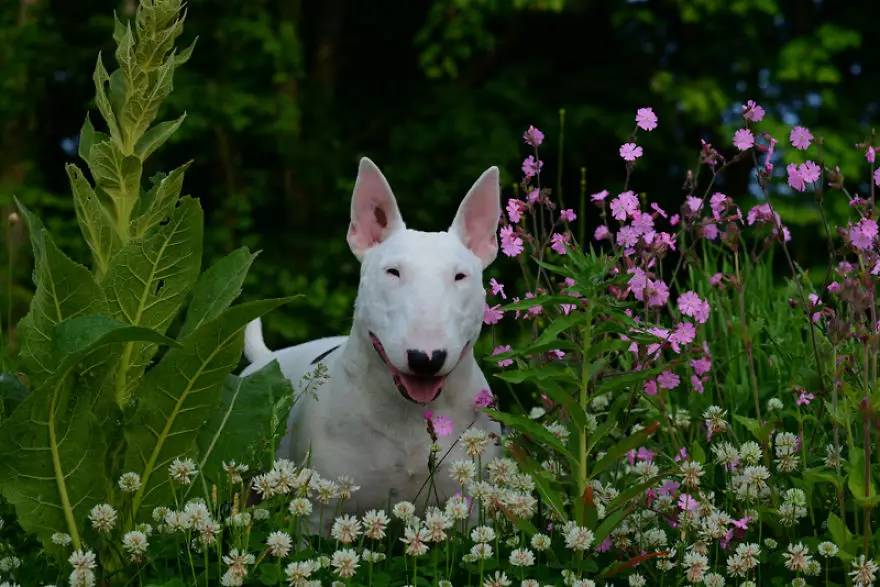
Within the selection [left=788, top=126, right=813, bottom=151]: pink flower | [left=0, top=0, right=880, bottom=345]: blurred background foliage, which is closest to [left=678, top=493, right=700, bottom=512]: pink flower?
[left=788, top=126, right=813, bottom=151]: pink flower

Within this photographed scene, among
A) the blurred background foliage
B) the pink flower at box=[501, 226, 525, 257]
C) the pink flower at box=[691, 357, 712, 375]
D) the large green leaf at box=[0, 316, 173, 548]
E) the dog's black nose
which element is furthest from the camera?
the blurred background foliage

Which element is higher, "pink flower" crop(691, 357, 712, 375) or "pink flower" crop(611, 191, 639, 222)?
"pink flower" crop(611, 191, 639, 222)

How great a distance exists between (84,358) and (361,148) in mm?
8972

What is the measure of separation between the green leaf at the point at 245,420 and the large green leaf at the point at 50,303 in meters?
0.55

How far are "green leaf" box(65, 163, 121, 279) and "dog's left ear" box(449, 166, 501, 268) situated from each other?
1.11 metres

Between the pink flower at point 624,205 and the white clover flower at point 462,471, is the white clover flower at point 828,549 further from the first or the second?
the pink flower at point 624,205

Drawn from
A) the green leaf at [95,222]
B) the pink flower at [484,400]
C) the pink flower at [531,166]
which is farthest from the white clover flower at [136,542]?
the pink flower at [531,166]

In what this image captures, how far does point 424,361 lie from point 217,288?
65 centimetres

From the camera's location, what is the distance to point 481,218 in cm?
407

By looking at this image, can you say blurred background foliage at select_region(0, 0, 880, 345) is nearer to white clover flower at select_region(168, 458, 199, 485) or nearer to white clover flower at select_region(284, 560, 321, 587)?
white clover flower at select_region(168, 458, 199, 485)

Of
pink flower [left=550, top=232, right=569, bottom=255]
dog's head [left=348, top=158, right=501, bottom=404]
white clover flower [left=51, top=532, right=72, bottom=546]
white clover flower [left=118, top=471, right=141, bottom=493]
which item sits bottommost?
white clover flower [left=51, top=532, right=72, bottom=546]

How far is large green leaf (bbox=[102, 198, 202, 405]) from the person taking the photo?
3.39m

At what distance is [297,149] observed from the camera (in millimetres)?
11016

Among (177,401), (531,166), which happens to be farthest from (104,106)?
(531,166)
